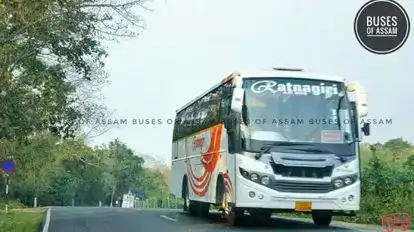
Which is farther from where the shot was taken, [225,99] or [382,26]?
[225,99]

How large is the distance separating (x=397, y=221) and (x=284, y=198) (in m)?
4.43

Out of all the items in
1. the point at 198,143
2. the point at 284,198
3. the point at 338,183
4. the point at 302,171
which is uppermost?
the point at 198,143

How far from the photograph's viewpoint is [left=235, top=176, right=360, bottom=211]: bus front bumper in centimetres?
1561

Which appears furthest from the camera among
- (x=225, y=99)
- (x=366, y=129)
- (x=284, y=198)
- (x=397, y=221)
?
(x=397, y=221)

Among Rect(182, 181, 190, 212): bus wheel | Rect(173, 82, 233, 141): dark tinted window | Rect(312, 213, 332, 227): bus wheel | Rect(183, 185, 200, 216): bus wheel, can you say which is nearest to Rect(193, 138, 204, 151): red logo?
Rect(173, 82, 233, 141): dark tinted window

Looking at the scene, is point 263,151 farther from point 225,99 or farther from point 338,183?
point 225,99

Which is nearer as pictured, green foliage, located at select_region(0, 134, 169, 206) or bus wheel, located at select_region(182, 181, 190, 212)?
bus wheel, located at select_region(182, 181, 190, 212)

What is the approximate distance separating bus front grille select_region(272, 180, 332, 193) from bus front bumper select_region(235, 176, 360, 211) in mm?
75

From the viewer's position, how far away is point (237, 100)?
622 inches

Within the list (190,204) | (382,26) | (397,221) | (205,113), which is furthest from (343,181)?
(190,204)

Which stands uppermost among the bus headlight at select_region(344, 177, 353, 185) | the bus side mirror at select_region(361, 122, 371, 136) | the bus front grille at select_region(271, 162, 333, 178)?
the bus side mirror at select_region(361, 122, 371, 136)

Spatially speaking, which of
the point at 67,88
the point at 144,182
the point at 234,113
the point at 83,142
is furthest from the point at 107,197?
the point at 234,113

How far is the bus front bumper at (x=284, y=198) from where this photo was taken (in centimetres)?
1561

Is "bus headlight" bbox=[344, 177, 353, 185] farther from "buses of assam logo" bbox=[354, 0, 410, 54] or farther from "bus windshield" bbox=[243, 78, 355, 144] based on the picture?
"buses of assam logo" bbox=[354, 0, 410, 54]
